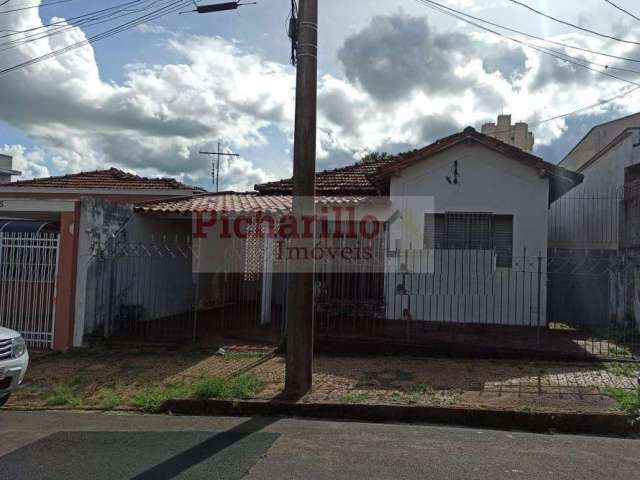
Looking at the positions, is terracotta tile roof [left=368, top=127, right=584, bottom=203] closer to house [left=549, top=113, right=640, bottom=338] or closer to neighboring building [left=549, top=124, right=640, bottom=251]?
house [left=549, top=113, right=640, bottom=338]

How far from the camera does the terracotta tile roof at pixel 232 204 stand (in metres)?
10.9

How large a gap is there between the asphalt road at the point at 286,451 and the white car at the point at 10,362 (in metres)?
0.38

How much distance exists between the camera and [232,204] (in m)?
12.1

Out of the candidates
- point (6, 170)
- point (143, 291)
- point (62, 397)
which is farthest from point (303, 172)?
point (6, 170)

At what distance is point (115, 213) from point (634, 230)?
1006 cm

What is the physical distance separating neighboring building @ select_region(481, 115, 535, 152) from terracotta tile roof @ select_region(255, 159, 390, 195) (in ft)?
37.2

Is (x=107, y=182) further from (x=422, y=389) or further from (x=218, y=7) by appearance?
(x=422, y=389)

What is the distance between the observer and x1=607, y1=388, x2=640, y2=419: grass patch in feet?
18.0

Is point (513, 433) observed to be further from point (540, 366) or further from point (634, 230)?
point (634, 230)

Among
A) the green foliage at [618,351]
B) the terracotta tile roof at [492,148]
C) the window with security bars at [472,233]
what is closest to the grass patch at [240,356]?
the window with security bars at [472,233]

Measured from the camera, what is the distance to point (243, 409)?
5.91 meters

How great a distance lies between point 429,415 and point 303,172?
3075mm

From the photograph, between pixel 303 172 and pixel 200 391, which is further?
pixel 303 172

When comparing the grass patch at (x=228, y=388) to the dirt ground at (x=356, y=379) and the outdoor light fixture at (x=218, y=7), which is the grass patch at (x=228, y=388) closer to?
the dirt ground at (x=356, y=379)
